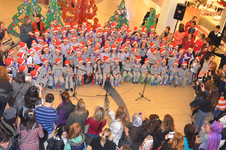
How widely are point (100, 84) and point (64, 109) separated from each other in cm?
312

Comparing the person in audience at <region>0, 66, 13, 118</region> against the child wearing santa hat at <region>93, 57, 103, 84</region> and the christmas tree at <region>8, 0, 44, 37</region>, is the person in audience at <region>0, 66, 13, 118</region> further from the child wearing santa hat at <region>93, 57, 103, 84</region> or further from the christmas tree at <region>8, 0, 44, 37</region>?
the christmas tree at <region>8, 0, 44, 37</region>

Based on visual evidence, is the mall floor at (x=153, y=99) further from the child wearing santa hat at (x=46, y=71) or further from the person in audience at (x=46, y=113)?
the person in audience at (x=46, y=113)

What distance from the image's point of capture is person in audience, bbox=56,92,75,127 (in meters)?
4.10

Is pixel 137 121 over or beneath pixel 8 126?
over

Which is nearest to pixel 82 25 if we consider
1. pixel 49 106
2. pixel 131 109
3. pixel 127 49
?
pixel 127 49

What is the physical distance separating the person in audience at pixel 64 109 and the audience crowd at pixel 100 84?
0.02m

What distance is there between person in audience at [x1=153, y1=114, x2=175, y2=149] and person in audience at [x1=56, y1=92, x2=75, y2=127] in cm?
180

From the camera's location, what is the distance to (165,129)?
13.1ft

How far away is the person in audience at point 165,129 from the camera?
13.0 feet

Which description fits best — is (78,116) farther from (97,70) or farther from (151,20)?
(151,20)

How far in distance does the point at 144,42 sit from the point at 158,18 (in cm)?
382

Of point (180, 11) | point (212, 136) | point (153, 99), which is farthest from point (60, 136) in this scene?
point (180, 11)

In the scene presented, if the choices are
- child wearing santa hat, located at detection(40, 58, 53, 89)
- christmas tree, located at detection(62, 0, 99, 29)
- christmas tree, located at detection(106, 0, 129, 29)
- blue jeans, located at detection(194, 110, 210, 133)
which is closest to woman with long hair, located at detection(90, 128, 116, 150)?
blue jeans, located at detection(194, 110, 210, 133)

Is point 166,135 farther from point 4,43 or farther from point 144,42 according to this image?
point 4,43
